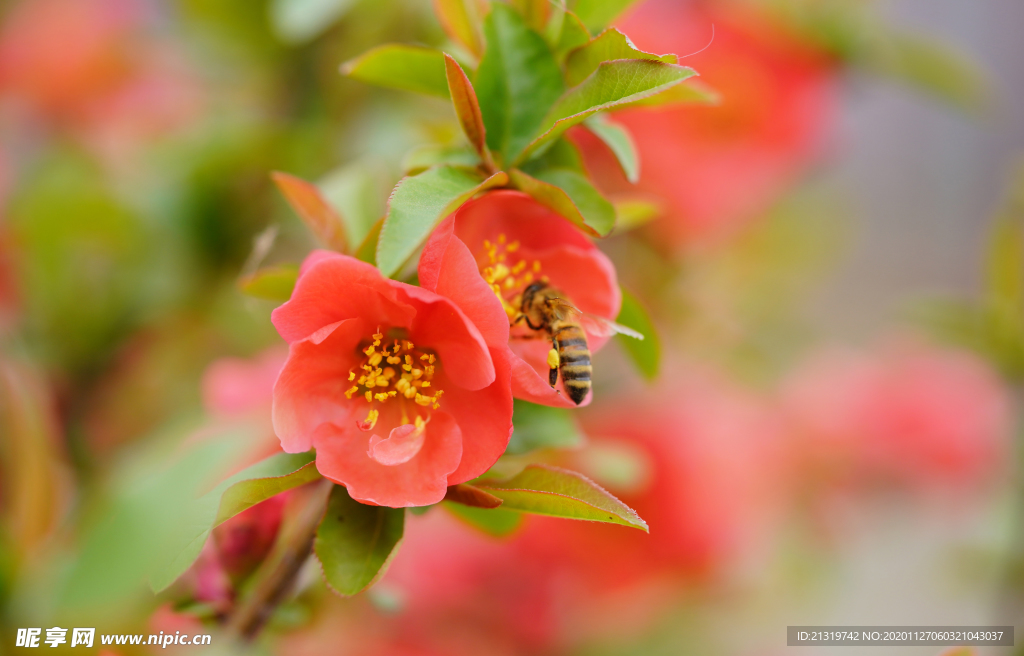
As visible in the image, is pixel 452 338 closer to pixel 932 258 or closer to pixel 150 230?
pixel 150 230

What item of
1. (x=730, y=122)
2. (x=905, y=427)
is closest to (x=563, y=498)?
(x=730, y=122)

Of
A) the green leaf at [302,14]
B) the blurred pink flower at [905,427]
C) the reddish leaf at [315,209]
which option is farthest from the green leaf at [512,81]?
the blurred pink flower at [905,427]

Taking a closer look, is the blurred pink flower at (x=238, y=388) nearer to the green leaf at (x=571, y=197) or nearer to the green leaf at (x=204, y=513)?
the green leaf at (x=204, y=513)

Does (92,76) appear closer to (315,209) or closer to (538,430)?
(315,209)

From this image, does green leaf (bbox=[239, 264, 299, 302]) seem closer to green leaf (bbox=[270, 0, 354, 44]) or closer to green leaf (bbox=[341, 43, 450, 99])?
green leaf (bbox=[341, 43, 450, 99])

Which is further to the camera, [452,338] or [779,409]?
[779,409]

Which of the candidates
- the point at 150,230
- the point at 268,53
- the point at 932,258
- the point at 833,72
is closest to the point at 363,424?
the point at 150,230

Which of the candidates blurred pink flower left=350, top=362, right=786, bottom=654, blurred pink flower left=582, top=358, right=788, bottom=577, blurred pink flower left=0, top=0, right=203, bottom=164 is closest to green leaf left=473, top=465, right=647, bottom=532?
blurred pink flower left=350, top=362, right=786, bottom=654
